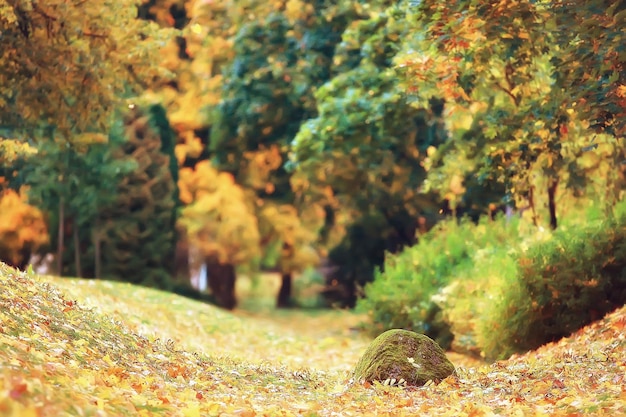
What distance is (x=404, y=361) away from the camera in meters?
8.72

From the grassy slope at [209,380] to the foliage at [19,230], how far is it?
1212 cm

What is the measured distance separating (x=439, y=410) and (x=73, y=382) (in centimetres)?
285

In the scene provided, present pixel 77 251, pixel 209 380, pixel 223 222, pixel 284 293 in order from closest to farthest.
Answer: pixel 209 380
pixel 77 251
pixel 223 222
pixel 284 293

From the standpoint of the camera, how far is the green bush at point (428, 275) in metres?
14.9

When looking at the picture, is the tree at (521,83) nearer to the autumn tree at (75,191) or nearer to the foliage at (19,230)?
the autumn tree at (75,191)

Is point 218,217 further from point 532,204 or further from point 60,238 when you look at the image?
point 532,204

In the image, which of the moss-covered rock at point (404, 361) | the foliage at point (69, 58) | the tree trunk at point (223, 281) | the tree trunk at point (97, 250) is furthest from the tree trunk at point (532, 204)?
the tree trunk at point (223, 281)

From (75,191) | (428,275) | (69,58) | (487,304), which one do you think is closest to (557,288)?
(487,304)

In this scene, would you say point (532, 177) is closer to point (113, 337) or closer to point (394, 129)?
point (394, 129)

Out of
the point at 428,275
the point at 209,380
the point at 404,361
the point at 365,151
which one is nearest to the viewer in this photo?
the point at 209,380

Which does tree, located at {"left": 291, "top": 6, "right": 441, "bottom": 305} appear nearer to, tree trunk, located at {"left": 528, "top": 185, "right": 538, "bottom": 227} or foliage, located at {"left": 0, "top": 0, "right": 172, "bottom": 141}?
tree trunk, located at {"left": 528, "top": 185, "right": 538, "bottom": 227}

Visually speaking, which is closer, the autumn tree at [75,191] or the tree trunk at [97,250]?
the autumn tree at [75,191]

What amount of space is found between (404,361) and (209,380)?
1961 millimetres

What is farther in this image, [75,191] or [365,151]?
[75,191]
